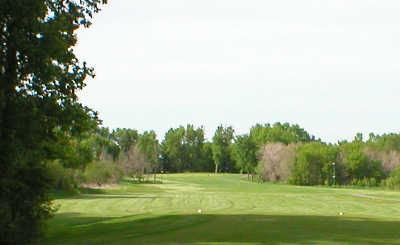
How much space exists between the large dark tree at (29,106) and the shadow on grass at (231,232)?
5.52 ft

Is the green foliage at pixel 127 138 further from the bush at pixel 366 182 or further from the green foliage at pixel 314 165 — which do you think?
the bush at pixel 366 182

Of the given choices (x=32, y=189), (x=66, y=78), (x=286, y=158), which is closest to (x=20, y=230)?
(x=32, y=189)

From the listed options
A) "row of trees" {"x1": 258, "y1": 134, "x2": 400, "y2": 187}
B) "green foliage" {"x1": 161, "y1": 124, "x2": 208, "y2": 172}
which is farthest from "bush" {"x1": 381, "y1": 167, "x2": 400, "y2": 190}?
"green foliage" {"x1": 161, "y1": 124, "x2": 208, "y2": 172}

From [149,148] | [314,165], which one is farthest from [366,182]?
[149,148]

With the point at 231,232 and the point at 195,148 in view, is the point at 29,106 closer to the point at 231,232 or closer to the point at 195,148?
the point at 231,232

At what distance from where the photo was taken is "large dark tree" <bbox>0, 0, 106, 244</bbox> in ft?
59.6

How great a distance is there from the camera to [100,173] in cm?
8412

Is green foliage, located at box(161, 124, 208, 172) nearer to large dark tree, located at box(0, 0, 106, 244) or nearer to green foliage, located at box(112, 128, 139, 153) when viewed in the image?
green foliage, located at box(112, 128, 139, 153)

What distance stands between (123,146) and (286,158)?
2412 inches

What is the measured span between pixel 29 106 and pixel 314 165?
344ft

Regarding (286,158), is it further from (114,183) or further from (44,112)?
(44,112)

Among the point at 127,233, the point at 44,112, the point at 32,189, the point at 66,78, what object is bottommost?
the point at 127,233

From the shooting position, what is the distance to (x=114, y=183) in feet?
310

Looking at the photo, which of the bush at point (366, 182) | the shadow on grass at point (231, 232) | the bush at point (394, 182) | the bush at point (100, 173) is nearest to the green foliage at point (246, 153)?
the bush at point (366, 182)
